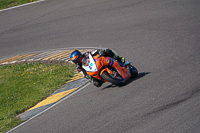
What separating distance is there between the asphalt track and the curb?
1.58ft

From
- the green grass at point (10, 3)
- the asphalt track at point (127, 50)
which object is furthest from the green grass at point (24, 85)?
the green grass at point (10, 3)

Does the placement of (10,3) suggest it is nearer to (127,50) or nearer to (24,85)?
(24,85)

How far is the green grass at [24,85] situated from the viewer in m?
8.93

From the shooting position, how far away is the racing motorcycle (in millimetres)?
7836

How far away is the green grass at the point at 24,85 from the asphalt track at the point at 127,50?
132 cm

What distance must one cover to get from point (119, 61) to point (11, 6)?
43.9 feet

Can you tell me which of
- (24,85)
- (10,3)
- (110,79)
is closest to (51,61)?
(24,85)

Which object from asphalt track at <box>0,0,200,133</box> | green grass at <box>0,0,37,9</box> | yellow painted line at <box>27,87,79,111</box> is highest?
green grass at <box>0,0,37,9</box>

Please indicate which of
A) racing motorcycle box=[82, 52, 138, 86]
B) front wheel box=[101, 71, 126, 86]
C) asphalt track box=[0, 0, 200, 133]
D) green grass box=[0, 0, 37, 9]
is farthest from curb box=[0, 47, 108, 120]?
green grass box=[0, 0, 37, 9]

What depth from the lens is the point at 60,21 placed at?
15656 millimetres

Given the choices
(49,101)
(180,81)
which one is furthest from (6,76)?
(180,81)

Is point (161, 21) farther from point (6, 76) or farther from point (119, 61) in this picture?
point (6, 76)

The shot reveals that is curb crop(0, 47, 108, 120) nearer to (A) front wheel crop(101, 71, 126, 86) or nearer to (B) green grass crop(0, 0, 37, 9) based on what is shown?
(A) front wheel crop(101, 71, 126, 86)

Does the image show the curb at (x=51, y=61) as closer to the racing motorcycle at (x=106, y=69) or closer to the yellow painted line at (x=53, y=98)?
the yellow painted line at (x=53, y=98)
